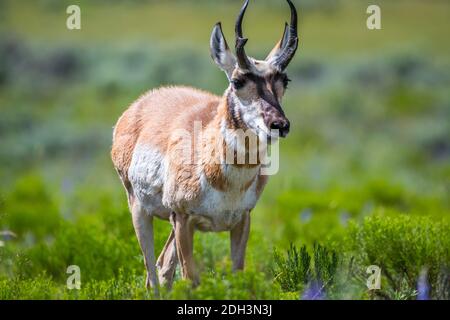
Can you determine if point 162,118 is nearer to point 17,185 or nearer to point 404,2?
point 17,185

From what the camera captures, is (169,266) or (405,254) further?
(405,254)

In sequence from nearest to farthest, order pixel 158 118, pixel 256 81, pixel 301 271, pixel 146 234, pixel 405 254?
pixel 256 81
pixel 301 271
pixel 158 118
pixel 146 234
pixel 405 254

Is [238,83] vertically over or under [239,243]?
over

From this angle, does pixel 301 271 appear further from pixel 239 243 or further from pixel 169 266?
pixel 169 266

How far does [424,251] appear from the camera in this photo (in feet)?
33.4

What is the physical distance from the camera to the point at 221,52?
8.51 metres

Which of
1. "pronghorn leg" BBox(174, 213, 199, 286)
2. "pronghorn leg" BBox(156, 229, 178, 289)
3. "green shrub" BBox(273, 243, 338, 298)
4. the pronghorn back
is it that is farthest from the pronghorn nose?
"pronghorn leg" BBox(156, 229, 178, 289)

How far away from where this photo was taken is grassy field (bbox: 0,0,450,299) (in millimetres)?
10148

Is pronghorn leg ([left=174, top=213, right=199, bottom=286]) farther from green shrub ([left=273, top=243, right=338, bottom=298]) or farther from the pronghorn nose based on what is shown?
the pronghorn nose

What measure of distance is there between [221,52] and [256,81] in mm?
471

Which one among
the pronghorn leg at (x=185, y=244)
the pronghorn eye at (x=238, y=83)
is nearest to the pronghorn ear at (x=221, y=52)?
the pronghorn eye at (x=238, y=83)

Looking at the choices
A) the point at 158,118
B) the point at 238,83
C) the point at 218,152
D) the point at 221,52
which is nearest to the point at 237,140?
the point at 218,152

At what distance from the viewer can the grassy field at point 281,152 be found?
10.1 meters

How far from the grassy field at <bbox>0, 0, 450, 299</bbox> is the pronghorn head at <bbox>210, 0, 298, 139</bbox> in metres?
1.20
